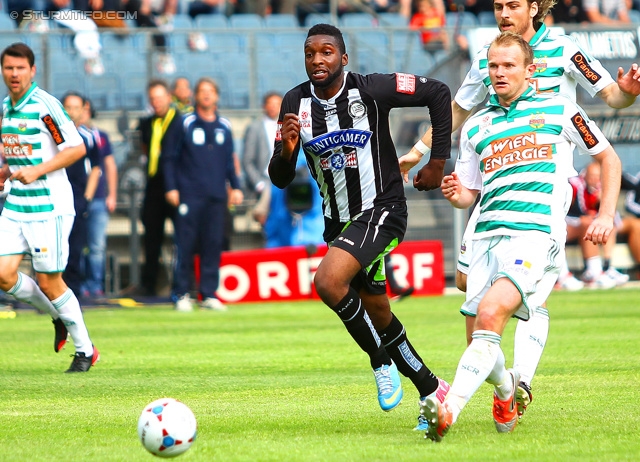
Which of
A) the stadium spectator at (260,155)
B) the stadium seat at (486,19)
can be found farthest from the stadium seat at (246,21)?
the stadium seat at (486,19)

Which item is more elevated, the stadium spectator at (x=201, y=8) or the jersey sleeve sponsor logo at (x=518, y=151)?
the stadium spectator at (x=201, y=8)

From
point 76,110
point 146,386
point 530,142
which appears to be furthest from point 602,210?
point 76,110

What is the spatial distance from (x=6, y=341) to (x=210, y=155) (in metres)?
4.17

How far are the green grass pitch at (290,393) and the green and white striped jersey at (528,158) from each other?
106 centimetres

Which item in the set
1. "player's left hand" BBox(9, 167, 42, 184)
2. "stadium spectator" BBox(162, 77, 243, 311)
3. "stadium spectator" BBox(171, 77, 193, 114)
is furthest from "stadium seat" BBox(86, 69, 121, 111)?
"player's left hand" BBox(9, 167, 42, 184)

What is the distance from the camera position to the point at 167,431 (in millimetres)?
4793

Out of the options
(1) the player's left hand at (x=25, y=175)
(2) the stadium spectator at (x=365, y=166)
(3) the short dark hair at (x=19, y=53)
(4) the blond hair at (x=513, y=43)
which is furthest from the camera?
(3) the short dark hair at (x=19, y=53)

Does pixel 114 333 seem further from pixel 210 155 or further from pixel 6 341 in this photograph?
pixel 210 155

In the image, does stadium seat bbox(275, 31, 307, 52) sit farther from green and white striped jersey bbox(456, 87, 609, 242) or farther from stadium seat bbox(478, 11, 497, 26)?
green and white striped jersey bbox(456, 87, 609, 242)

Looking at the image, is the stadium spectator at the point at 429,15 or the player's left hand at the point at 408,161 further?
the stadium spectator at the point at 429,15

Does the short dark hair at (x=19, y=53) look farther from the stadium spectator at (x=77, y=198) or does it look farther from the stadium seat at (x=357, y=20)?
the stadium seat at (x=357, y=20)

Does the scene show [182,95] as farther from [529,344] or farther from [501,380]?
[501,380]

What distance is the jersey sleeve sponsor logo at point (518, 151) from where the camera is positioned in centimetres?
570

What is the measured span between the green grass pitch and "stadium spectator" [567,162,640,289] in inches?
143
